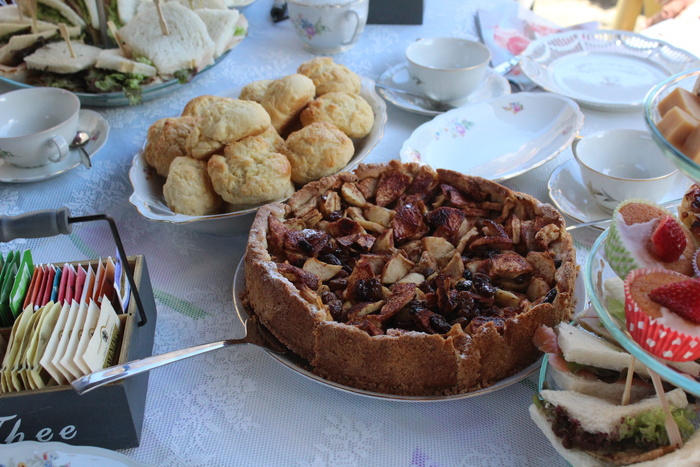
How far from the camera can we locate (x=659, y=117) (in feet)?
2.52

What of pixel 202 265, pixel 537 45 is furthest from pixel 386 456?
pixel 537 45

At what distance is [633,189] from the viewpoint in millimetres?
1268

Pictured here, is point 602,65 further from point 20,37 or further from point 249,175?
point 20,37

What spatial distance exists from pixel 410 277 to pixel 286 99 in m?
0.68

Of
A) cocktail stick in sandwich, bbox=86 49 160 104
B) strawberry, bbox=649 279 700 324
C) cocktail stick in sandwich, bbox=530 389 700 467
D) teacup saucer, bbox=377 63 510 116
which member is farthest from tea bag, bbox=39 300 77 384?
teacup saucer, bbox=377 63 510 116

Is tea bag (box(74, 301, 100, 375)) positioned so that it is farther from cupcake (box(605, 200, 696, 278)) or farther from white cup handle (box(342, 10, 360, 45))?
white cup handle (box(342, 10, 360, 45))

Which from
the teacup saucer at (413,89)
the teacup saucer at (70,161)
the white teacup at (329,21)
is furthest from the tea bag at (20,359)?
the white teacup at (329,21)

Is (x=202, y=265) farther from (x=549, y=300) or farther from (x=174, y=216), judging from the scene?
(x=549, y=300)

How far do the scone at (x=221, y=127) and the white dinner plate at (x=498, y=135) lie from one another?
403 mm

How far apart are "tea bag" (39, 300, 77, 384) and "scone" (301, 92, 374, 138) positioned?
815 mm

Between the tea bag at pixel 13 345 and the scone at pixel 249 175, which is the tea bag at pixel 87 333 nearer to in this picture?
the tea bag at pixel 13 345

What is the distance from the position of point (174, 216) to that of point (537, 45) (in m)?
1.39

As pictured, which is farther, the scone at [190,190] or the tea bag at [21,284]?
the scone at [190,190]

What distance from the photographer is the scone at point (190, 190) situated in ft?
4.30
